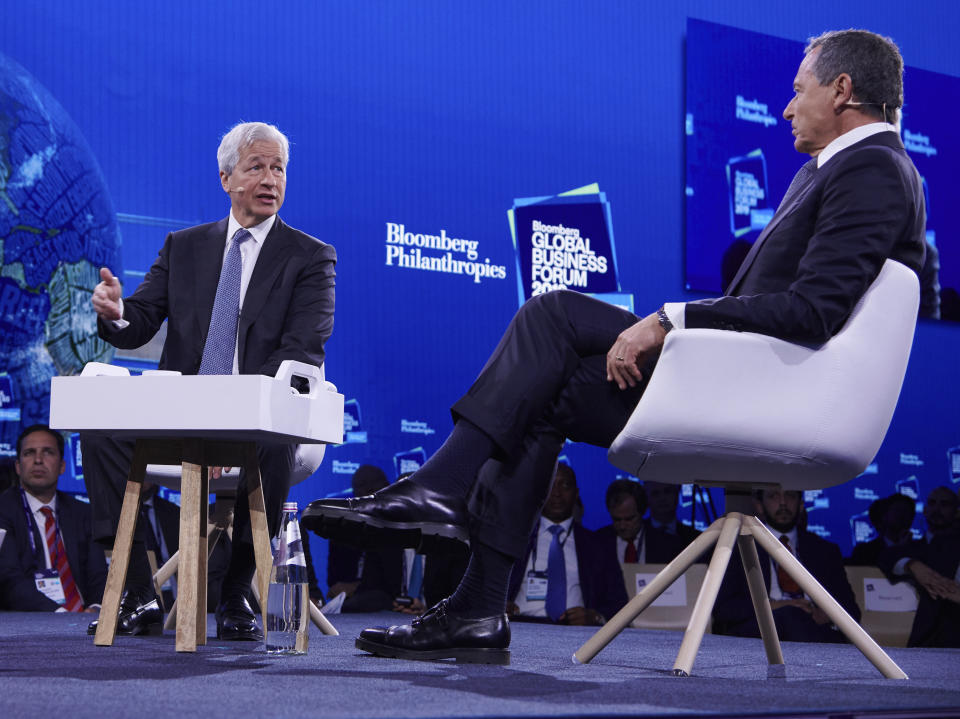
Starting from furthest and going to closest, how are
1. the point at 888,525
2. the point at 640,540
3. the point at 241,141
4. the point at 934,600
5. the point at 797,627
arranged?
the point at 888,525 < the point at 640,540 < the point at 934,600 < the point at 797,627 < the point at 241,141

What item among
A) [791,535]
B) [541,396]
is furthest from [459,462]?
[791,535]

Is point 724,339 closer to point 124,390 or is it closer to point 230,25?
point 124,390

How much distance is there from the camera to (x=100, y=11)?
4.71 m

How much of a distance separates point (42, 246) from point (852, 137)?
3437mm

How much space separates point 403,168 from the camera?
5.38 m

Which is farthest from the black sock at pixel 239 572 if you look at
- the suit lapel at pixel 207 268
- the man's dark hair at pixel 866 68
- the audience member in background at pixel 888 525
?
the audience member in background at pixel 888 525

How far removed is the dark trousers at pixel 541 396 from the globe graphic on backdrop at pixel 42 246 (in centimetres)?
310

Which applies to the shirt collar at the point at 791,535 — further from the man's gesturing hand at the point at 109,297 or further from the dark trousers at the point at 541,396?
the man's gesturing hand at the point at 109,297

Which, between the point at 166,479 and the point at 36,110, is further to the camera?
the point at 36,110

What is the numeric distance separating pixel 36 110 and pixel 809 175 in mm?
3446

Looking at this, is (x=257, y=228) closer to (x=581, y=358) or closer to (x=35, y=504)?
(x=581, y=358)

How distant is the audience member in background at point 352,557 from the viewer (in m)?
4.94

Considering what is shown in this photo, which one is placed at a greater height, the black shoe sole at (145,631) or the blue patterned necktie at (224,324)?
the blue patterned necktie at (224,324)

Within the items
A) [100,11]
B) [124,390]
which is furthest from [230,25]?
[124,390]
